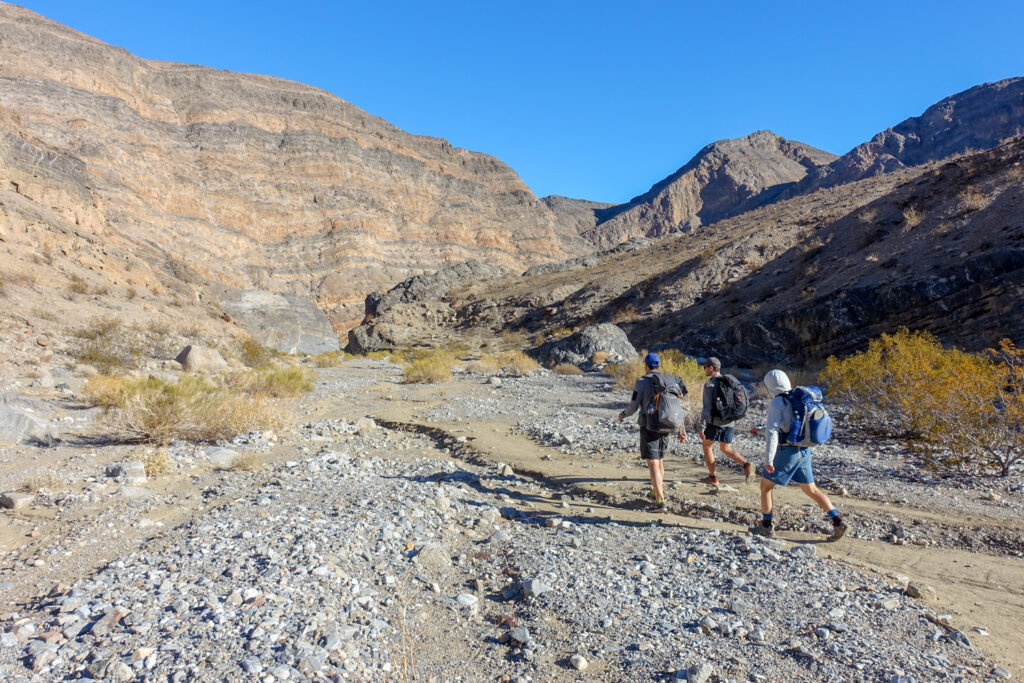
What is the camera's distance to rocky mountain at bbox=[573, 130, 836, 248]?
387ft

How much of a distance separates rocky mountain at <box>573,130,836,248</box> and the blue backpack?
117424mm

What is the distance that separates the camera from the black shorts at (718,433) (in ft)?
20.4

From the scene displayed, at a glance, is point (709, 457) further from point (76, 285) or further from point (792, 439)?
point (76, 285)

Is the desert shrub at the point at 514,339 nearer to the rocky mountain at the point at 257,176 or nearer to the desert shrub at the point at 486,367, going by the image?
the desert shrub at the point at 486,367

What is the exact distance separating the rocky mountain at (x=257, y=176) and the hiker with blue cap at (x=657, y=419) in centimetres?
4718

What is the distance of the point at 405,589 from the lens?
374 centimetres

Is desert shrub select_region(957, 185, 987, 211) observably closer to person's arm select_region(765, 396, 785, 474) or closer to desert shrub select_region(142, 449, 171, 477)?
person's arm select_region(765, 396, 785, 474)

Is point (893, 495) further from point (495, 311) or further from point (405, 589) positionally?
point (495, 311)

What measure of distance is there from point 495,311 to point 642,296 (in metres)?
13.7

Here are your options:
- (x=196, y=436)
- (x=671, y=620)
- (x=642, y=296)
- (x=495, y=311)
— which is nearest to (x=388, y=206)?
(x=495, y=311)

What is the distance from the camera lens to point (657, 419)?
5.63m

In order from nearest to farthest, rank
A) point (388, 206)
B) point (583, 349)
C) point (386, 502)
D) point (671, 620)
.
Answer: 1. point (671, 620)
2. point (386, 502)
3. point (583, 349)
4. point (388, 206)

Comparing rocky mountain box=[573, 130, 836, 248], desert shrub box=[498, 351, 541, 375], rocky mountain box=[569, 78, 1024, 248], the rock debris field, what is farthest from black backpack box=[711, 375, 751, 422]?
rocky mountain box=[573, 130, 836, 248]

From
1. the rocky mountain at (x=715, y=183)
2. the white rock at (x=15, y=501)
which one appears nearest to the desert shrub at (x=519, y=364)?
the white rock at (x=15, y=501)
